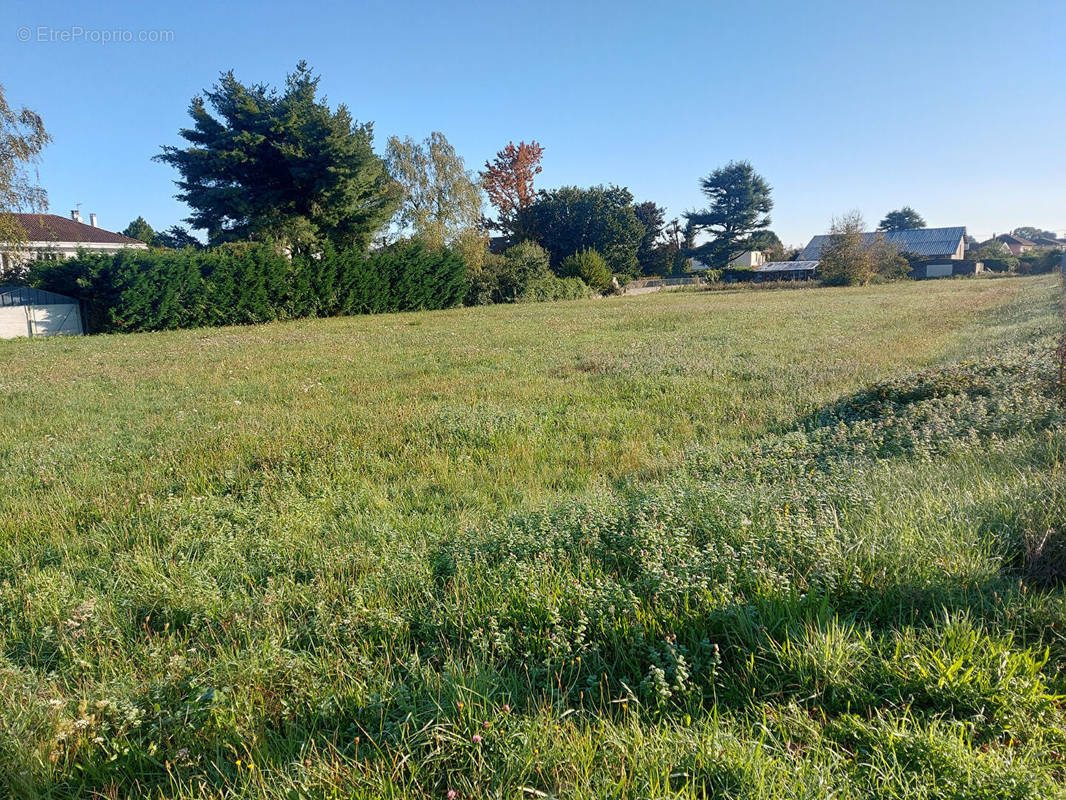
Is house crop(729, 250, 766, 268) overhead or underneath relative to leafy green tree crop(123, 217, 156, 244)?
underneath

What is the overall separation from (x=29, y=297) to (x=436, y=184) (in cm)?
2910

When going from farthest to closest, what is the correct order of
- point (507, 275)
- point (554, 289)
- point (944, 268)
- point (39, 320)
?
point (944, 268)
point (554, 289)
point (507, 275)
point (39, 320)

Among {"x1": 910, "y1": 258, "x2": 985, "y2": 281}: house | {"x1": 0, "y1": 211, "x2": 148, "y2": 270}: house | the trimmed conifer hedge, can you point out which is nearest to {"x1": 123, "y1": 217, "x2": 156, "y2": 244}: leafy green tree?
{"x1": 0, "y1": 211, "x2": 148, "y2": 270}: house

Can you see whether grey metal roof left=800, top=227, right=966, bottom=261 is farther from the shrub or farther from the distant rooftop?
the distant rooftop

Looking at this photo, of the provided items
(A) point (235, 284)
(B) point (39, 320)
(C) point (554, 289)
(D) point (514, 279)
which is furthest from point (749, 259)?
(B) point (39, 320)

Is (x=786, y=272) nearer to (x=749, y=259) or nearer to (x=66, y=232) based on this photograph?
(x=749, y=259)

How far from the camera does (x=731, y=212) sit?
7144 cm

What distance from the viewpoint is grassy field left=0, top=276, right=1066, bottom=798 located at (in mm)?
1959

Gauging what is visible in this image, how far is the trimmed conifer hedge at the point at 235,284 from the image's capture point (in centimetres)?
2086

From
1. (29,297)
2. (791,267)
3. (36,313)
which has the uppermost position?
(791,267)

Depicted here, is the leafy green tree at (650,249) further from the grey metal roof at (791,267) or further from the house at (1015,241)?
the house at (1015,241)

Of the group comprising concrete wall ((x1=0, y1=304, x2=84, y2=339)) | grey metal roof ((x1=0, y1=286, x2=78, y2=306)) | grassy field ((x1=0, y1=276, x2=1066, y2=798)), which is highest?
grey metal roof ((x1=0, y1=286, x2=78, y2=306))

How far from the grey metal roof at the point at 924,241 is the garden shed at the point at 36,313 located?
64065 mm

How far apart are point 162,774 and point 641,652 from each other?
187 cm
